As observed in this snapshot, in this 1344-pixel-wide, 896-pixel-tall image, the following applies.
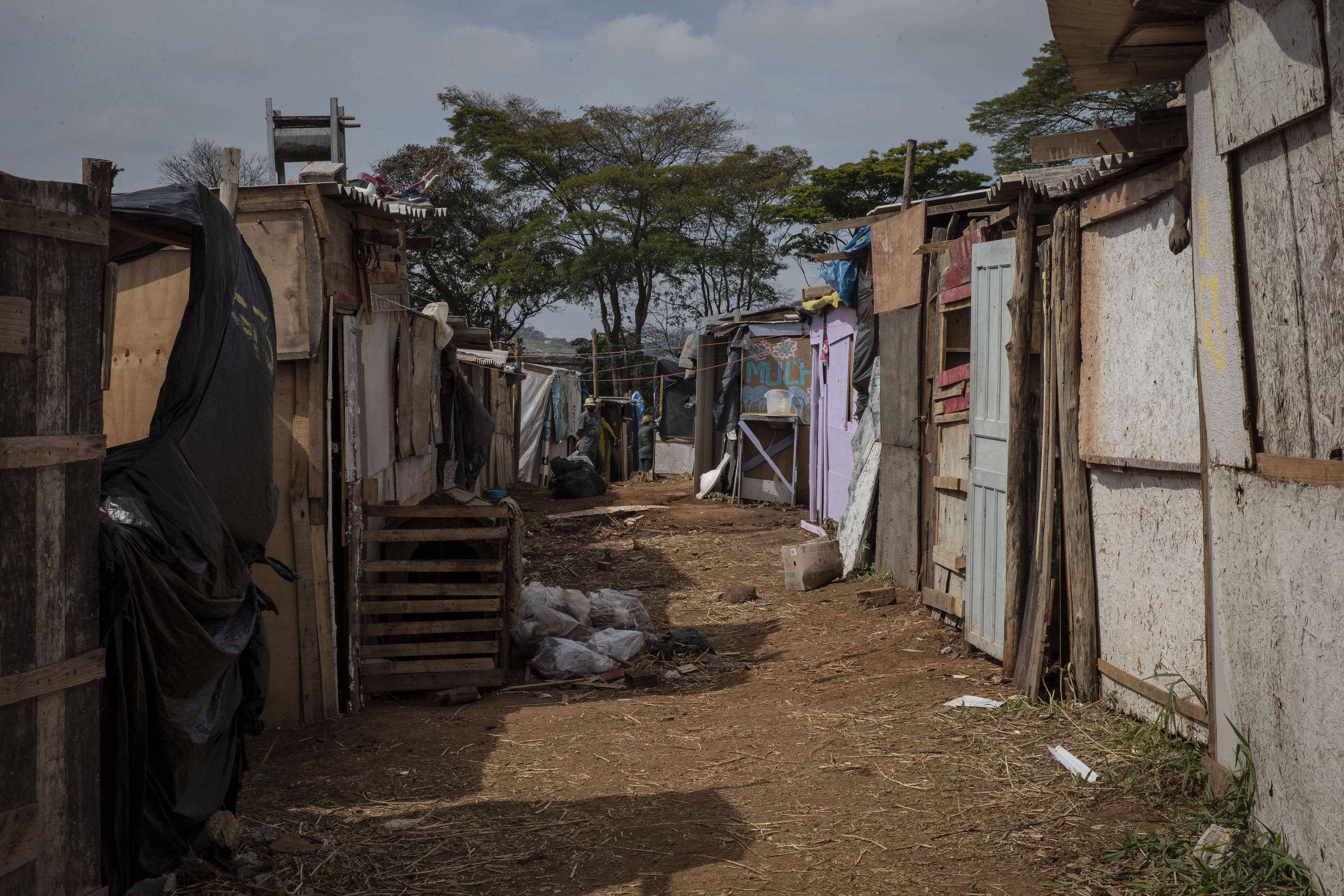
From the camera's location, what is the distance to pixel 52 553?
→ 2797 mm

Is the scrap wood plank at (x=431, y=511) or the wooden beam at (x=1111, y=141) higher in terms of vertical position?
the wooden beam at (x=1111, y=141)

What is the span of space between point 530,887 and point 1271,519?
9.31 ft

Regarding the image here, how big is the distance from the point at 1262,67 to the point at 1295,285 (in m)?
0.70

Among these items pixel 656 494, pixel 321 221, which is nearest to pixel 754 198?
pixel 656 494

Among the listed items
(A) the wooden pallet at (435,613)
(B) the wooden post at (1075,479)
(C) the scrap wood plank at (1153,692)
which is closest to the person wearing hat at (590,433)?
(A) the wooden pallet at (435,613)

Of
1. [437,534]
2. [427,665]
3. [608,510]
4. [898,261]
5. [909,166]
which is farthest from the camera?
[608,510]

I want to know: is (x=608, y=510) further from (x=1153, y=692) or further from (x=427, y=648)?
(x=1153, y=692)

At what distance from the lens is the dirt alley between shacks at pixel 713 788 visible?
3.43 metres

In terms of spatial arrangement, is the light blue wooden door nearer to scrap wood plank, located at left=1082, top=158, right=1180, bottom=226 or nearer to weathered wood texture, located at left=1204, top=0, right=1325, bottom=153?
scrap wood plank, located at left=1082, top=158, right=1180, bottom=226

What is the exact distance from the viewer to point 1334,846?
8.77 ft

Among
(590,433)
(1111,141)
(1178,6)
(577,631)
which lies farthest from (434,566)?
(590,433)

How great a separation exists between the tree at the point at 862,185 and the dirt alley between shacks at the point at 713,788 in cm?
2186

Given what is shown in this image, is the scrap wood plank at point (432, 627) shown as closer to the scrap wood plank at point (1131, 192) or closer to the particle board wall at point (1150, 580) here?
the particle board wall at point (1150, 580)

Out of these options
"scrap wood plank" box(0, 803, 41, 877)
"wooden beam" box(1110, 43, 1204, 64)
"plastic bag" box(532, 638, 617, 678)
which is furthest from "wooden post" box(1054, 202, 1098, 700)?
"scrap wood plank" box(0, 803, 41, 877)
